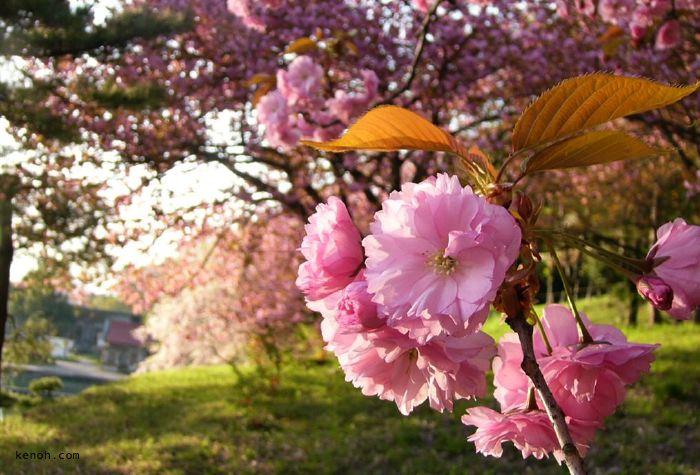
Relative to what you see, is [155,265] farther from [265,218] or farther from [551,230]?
[551,230]

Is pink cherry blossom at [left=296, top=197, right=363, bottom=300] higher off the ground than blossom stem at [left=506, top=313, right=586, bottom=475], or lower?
higher

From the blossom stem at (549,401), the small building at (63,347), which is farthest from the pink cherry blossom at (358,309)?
the small building at (63,347)

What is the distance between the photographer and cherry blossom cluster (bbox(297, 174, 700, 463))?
49cm

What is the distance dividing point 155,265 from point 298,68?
4.69 meters

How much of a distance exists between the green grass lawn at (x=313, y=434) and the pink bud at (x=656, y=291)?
123 inches

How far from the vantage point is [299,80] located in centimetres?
317

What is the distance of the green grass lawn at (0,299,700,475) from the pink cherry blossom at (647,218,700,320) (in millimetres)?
3124

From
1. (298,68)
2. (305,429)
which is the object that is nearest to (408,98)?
(298,68)

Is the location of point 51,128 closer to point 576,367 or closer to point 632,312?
point 576,367

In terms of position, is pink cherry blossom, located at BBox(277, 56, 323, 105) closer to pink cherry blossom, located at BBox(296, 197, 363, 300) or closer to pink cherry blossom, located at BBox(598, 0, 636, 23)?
pink cherry blossom, located at BBox(598, 0, 636, 23)

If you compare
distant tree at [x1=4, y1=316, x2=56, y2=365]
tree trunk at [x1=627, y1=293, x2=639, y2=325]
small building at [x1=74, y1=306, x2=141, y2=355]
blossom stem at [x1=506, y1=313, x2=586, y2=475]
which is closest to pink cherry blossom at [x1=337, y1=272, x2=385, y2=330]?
blossom stem at [x1=506, y1=313, x2=586, y2=475]

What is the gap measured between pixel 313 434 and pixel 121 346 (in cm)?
1321

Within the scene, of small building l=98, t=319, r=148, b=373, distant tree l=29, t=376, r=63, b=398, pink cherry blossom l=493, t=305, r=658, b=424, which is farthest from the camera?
small building l=98, t=319, r=148, b=373

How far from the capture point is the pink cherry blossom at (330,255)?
1.85 ft
